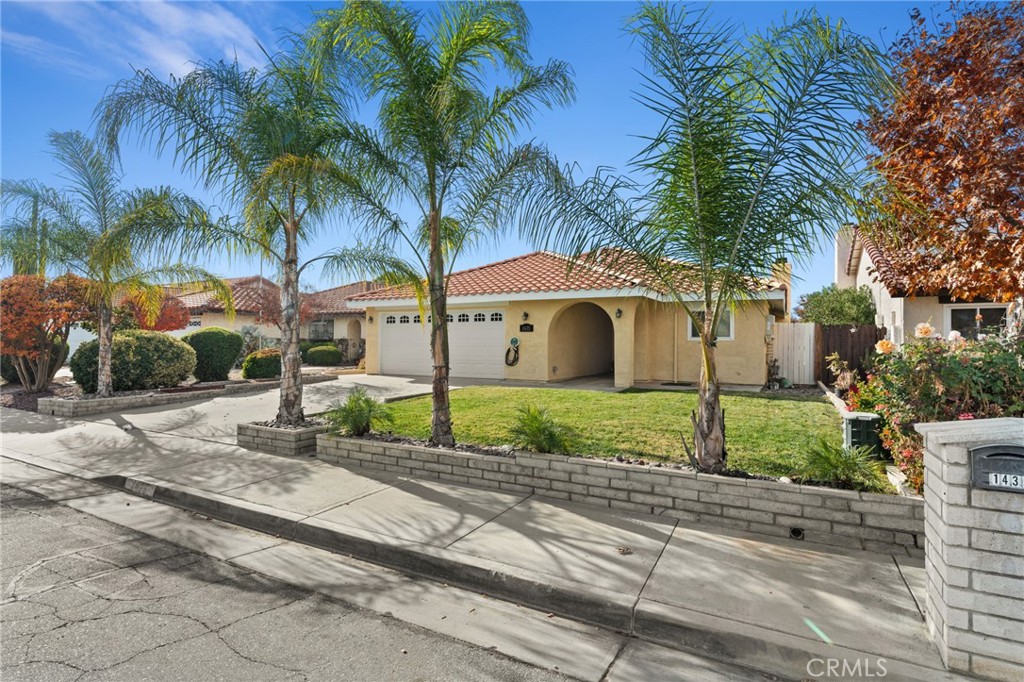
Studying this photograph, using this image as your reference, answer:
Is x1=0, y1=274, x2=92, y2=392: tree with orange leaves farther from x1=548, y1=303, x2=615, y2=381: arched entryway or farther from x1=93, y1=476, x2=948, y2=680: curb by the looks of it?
x1=548, y1=303, x2=615, y2=381: arched entryway

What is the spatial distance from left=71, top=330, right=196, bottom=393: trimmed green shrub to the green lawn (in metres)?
7.68

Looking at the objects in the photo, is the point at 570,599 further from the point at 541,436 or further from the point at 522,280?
the point at 522,280

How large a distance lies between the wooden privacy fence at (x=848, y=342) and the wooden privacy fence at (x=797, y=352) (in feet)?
0.74

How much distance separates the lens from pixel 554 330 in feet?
50.6

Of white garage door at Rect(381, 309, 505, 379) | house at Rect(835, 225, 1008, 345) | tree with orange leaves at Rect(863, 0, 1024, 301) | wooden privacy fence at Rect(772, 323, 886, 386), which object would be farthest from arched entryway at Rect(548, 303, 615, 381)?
tree with orange leaves at Rect(863, 0, 1024, 301)

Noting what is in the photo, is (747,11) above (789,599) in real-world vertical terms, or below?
above

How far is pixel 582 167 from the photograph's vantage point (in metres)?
5.75

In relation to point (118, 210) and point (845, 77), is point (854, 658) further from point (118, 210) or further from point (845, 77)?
point (118, 210)

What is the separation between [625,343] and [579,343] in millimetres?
3413

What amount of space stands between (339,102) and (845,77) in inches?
262

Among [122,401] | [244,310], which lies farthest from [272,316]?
[122,401]

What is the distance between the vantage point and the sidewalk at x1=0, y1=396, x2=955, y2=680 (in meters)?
3.06

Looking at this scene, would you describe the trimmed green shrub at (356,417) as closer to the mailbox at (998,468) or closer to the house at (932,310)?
the mailbox at (998,468)

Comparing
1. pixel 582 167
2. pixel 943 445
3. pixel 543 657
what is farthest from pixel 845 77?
pixel 543 657
